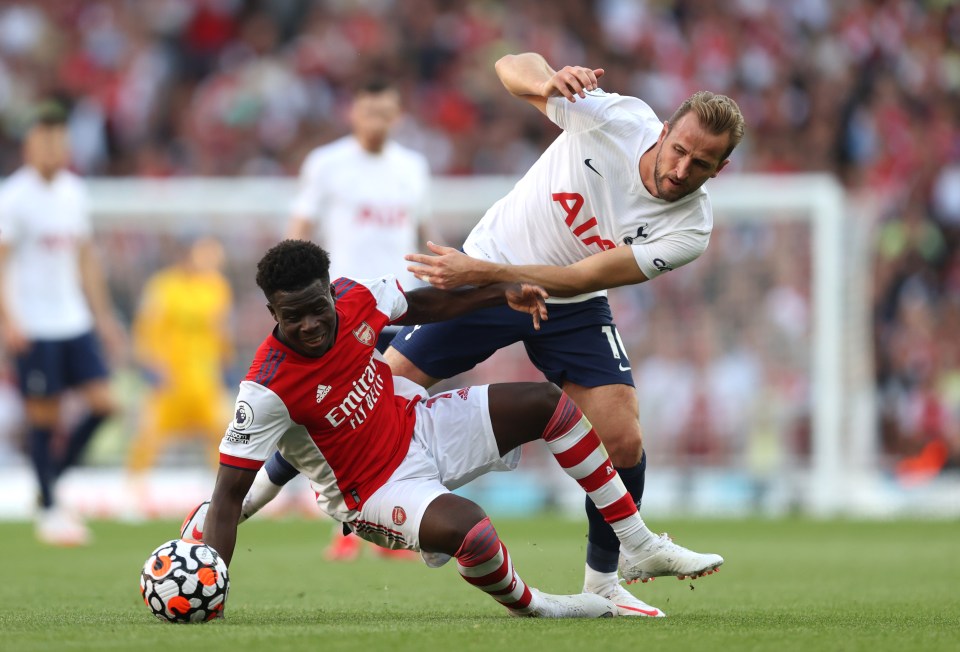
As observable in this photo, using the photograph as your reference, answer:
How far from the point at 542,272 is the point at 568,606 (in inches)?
53.6

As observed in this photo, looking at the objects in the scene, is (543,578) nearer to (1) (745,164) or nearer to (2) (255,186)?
(2) (255,186)

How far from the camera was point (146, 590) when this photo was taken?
5250 mm

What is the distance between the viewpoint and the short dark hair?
17.0 ft

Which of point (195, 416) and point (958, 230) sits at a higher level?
point (958, 230)

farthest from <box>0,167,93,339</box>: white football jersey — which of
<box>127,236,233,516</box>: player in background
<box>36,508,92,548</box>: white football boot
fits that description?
<box>127,236,233,516</box>: player in background

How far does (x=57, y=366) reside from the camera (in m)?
10.8

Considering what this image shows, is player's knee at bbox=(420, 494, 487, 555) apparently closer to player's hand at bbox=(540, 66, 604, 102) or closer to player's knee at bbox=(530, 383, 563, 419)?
player's knee at bbox=(530, 383, 563, 419)

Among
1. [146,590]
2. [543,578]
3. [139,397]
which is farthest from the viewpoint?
[139,397]

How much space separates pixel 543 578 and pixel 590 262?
2.37 m

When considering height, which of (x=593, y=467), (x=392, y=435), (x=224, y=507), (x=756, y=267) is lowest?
(x=224, y=507)

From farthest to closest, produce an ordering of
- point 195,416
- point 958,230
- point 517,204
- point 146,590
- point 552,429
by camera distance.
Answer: point 958,230, point 195,416, point 517,204, point 552,429, point 146,590

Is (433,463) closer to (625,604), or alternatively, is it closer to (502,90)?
(625,604)

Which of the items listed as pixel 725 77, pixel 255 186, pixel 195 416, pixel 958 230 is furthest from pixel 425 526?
pixel 725 77

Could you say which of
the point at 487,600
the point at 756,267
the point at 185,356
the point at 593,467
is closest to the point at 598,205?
the point at 593,467
